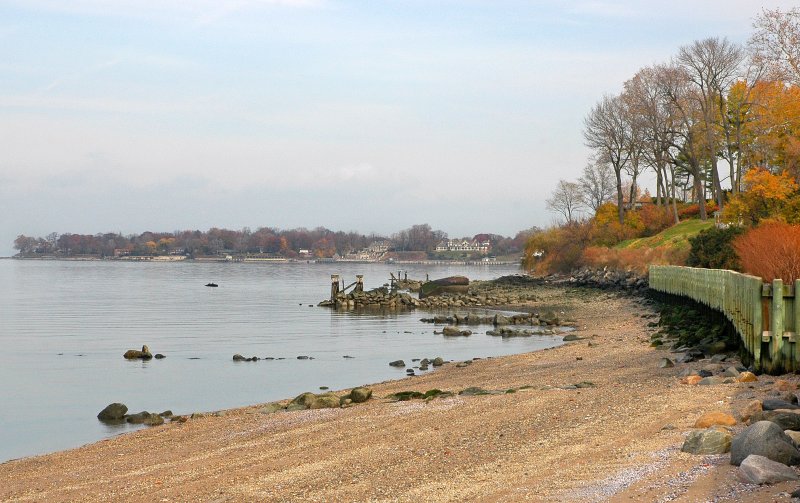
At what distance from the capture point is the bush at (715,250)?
4053cm

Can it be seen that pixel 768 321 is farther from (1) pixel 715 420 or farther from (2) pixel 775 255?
(2) pixel 775 255

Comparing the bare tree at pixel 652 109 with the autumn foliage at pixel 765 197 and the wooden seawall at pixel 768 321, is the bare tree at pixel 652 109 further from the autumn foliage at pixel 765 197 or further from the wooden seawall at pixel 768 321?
the wooden seawall at pixel 768 321

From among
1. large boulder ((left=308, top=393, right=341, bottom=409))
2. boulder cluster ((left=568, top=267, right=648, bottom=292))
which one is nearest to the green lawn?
boulder cluster ((left=568, top=267, right=648, bottom=292))

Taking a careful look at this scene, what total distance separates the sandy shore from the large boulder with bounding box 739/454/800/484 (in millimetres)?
104

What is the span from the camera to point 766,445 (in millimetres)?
8477

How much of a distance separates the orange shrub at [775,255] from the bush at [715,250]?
30.8 feet

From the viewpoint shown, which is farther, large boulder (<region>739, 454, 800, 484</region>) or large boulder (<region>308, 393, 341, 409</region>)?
large boulder (<region>308, 393, 341, 409</region>)

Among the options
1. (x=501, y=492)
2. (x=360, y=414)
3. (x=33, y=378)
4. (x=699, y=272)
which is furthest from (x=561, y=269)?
(x=501, y=492)

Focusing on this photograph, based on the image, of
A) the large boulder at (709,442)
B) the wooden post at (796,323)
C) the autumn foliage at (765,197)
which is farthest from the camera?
the autumn foliage at (765,197)

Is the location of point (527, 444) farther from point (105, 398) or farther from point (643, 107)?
point (643, 107)

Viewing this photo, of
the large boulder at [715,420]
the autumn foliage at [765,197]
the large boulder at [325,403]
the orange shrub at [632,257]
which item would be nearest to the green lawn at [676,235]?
the orange shrub at [632,257]

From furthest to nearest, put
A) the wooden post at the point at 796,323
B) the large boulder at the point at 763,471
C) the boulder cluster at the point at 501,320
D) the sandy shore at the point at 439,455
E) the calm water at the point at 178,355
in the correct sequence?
the boulder cluster at the point at 501,320
the calm water at the point at 178,355
the wooden post at the point at 796,323
the sandy shore at the point at 439,455
the large boulder at the point at 763,471

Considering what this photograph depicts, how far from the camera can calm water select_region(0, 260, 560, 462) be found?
821 inches

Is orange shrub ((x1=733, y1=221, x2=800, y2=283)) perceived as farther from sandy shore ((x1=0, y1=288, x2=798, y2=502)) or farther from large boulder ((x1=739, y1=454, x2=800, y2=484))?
large boulder ((x1=739, y1=454, x2=800, y2=484))
